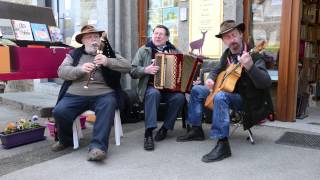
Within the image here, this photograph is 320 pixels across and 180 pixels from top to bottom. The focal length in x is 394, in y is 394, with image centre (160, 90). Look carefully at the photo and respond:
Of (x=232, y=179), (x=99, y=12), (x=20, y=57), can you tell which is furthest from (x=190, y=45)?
(x=232, y=179)

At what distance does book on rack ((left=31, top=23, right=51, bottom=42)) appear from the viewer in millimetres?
5062

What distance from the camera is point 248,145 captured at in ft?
13.5

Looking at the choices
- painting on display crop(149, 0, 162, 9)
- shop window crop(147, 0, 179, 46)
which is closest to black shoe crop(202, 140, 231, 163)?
shop window crop(147, 0, 179, 46)

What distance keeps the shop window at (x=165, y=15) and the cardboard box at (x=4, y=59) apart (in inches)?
103

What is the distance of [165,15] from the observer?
20.7 ft

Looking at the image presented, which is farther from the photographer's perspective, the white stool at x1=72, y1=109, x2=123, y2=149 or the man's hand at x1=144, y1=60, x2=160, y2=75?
the man's hand at x1=144, y1=60, x2=160, y2=75

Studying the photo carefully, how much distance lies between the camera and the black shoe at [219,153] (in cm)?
362

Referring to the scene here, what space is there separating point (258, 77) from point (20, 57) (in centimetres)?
267

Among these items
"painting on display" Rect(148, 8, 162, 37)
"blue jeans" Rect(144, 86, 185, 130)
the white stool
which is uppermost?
"painting on display" Rect(148, 8, 162, 37)

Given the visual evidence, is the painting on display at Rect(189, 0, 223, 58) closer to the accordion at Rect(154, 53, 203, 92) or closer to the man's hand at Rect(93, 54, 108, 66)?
the accordion at Rect(154, 53, 203, 92)

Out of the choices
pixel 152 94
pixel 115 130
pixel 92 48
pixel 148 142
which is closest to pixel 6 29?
pixel 92 48

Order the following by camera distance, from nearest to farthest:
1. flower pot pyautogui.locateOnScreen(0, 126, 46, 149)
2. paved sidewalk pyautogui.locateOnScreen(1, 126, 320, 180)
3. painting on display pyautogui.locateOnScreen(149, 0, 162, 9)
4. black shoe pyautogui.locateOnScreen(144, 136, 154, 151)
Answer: paved sidewalk pyautogui.locateOnScreen(1, 126, 320, 180)
black shoe pyautogui.locateOnScreen(144, 136, 154, 151)
flower pot pyautogui.locateOnScreen(0, 126, 46, 149)
painting on display pyautogui.locateOnScreen(149, 0, 162, 9)

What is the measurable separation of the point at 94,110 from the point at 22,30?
174 cm

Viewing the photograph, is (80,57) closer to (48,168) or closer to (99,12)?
(48,168)
